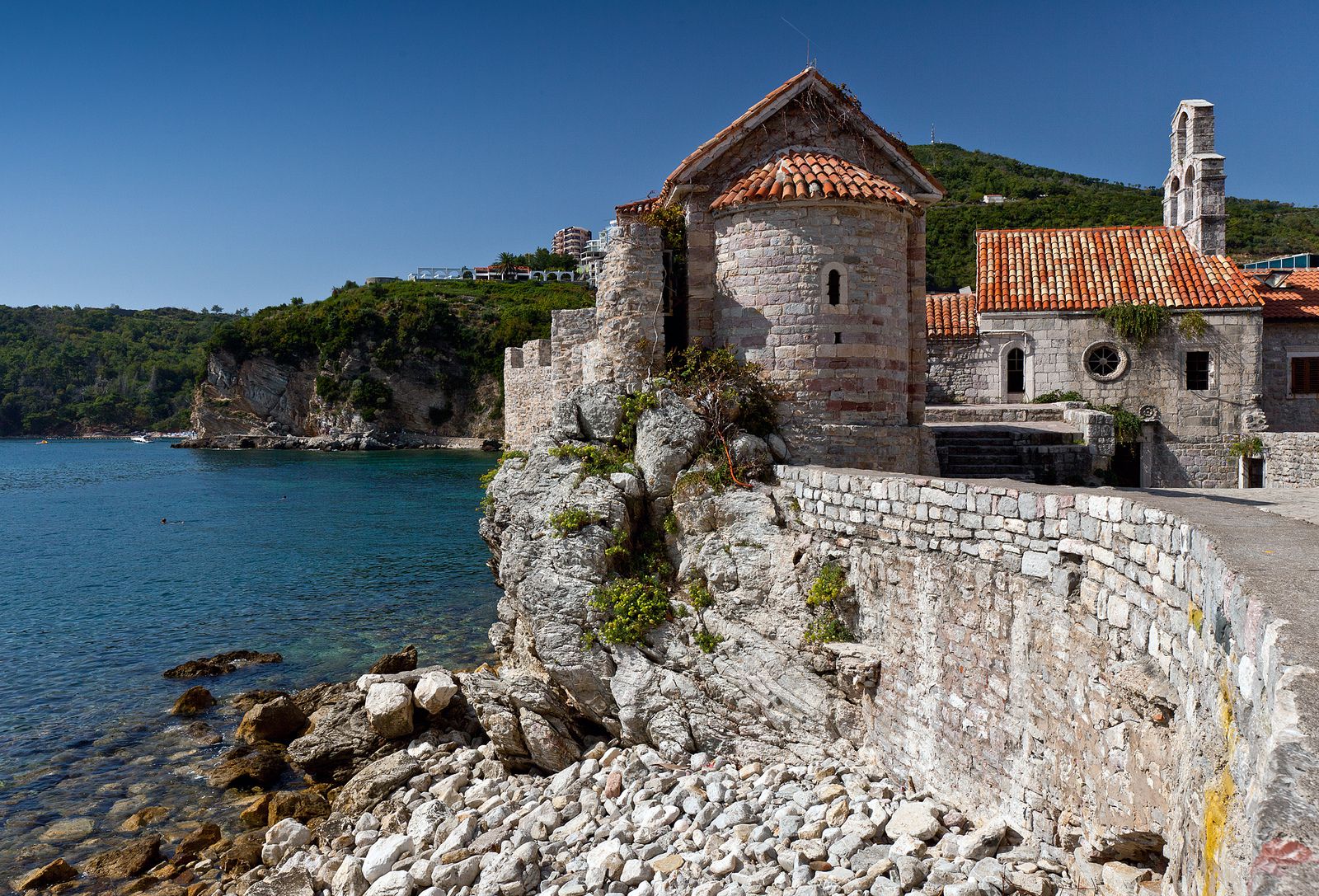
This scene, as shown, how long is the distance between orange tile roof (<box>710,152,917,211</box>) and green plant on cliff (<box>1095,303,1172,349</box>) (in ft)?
35.5

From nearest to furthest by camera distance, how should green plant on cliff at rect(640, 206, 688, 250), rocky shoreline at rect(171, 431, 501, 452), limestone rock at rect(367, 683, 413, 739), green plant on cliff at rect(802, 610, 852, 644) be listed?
1. green plant on cliff at rect(802, 610, 852, 644)
2. limestone rock at rect(367, 683, 413, 739)
3. green plant on cliff at rect(640, 206, 688, 250)
4. rocky shoreline at rect(171, 431, 501, 452)

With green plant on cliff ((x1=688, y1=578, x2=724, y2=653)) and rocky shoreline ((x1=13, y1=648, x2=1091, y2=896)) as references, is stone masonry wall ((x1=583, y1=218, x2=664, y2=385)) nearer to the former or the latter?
green plant on cliff ((x1=688, y1=578, x2=724, y2=653))

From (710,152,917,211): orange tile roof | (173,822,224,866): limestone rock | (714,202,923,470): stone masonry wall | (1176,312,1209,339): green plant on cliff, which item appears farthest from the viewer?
(1176,312,1209,339): green plant on cliff

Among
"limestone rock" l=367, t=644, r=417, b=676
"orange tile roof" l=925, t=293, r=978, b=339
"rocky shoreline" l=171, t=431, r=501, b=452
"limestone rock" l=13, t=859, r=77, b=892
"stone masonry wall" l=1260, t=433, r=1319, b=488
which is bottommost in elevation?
"limestone rock" l=13, t=859, r=77, b=892

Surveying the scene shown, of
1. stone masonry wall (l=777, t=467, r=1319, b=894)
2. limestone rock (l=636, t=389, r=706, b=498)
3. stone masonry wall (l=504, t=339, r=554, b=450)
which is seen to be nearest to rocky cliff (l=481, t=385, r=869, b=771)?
limestone rock (l=636, t=389, r=706, b=498)

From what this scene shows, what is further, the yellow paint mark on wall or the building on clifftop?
the building on clifftop

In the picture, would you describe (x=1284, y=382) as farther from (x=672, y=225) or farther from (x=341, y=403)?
(x=341, y=403)

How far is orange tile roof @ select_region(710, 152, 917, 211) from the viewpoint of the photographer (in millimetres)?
11344

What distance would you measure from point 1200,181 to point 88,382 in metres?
156

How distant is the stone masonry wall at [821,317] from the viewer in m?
11.5

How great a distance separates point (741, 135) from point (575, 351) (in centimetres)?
526

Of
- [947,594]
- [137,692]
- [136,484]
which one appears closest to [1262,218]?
[947,594]

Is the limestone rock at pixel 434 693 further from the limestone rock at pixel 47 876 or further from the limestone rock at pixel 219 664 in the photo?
the limestone rock at pixel 219 664

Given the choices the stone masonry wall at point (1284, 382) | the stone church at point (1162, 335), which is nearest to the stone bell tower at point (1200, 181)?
the stone church at point (1162, 335)
